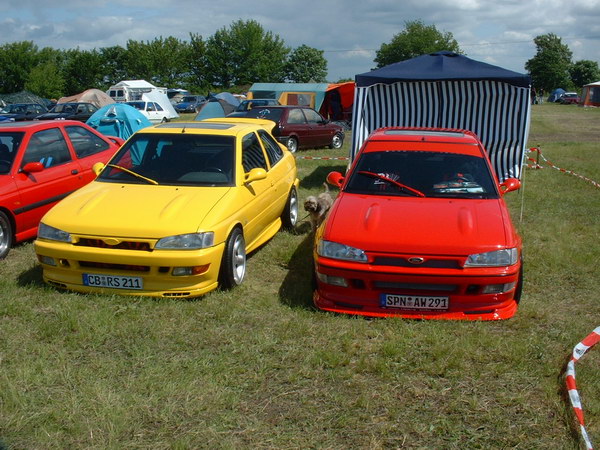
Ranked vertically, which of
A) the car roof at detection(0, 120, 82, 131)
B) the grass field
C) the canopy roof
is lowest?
the grass field

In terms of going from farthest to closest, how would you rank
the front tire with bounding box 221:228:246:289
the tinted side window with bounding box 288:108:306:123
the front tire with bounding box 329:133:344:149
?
the front tire with bounding box 329:133:344:149 → the tinted side window with bounding box 288:108:306:123 → the front tire with bounding box 221:228:246:289

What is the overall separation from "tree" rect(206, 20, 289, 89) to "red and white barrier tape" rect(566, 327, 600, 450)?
7496cm

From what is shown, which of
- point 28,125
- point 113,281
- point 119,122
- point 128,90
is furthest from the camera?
point 128,90

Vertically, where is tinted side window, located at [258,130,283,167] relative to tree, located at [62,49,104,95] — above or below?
below

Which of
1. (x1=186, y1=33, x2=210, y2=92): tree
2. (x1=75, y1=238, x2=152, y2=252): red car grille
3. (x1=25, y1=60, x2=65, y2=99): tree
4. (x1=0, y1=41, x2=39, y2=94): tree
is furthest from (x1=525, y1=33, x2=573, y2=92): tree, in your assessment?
(x1=75, y1=238, x2=152, y2=252): red car grille

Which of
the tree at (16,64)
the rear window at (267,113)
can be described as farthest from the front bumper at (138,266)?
the tree at (16,64)

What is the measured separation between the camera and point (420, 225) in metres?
4.81

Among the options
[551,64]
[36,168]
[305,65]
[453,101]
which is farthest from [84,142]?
[551,64]

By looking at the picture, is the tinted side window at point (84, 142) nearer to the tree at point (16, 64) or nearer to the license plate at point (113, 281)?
the license plate at point (113, 281)

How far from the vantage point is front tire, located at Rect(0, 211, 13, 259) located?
6465mm

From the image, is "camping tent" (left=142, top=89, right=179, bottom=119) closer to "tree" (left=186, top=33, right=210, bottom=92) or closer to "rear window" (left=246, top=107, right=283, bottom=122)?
"rear window" (left=246, top=107, right=283, bottom=122)

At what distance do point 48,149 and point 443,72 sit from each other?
7.18 m

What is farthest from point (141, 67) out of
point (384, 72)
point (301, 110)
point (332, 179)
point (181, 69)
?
point (332, 179)

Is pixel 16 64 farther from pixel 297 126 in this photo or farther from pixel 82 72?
pixel 297 126
